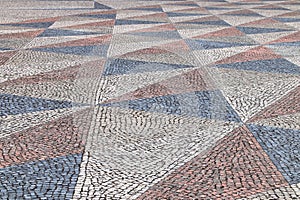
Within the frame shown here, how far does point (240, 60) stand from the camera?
285 inches

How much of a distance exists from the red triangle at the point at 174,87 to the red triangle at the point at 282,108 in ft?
2.89

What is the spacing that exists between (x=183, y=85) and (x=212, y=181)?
2459 millimetres

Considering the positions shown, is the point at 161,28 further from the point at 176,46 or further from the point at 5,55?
the point at 5,55

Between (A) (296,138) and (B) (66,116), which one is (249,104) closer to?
(A) (296,138)

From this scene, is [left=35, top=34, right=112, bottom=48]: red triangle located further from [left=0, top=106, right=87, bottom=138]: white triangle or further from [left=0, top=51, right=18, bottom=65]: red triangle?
[left=0, top=106, right=87, bottom=138]: white triangle

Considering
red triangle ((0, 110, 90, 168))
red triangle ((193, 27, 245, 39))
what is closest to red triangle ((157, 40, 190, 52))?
red triangle ((193, 27, 245, 39))

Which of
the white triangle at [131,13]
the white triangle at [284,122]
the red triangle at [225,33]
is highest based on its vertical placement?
the white triangle at [284,122]

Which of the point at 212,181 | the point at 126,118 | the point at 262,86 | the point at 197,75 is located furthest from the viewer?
the point at 197,75

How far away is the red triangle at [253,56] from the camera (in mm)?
7238

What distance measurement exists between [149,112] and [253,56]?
2952 millimetres

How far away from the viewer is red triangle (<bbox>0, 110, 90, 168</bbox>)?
402 centimetres

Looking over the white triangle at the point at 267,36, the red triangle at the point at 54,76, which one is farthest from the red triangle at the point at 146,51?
the white triangle at the point at 267,36

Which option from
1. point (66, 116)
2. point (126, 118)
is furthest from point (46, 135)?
point (126, 118)

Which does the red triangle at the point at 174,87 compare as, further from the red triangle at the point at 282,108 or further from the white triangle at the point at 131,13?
the white triangle at the point at 131,13
